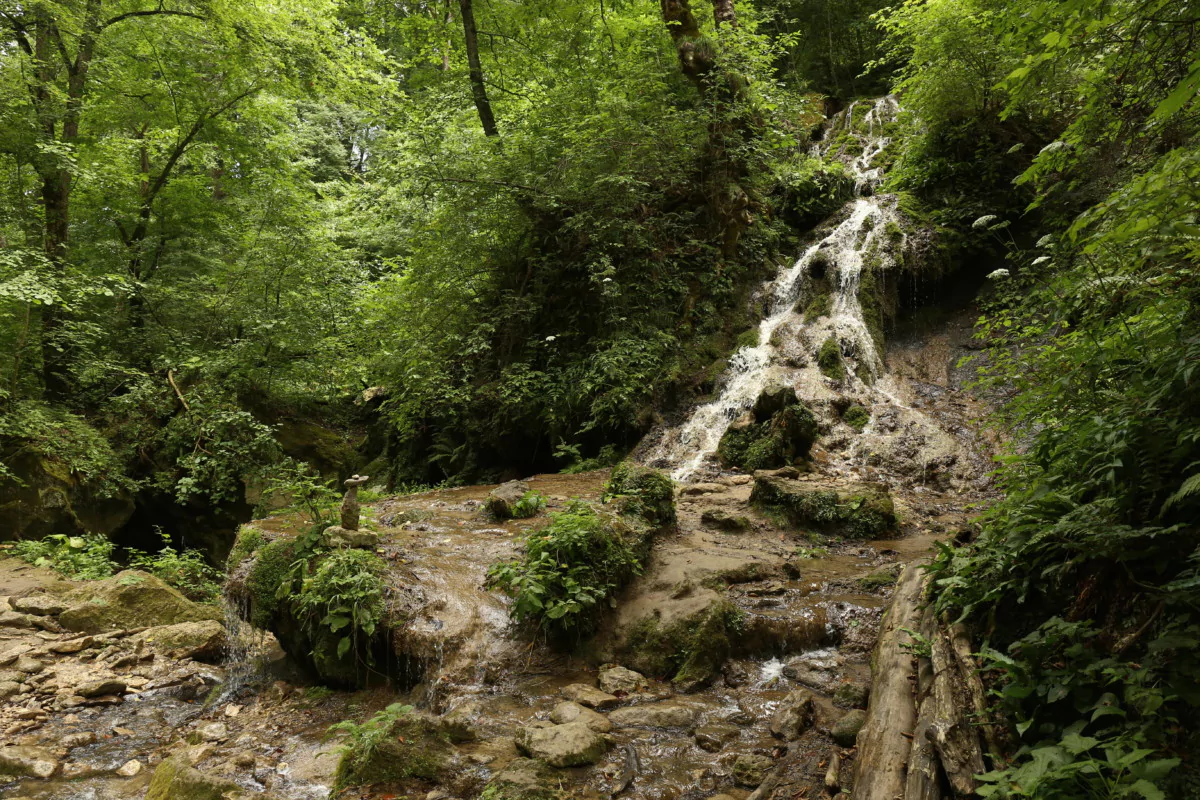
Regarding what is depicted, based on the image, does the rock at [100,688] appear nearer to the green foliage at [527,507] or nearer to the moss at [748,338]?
the green foliage at [527,507]

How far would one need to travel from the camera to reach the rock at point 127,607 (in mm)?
7363

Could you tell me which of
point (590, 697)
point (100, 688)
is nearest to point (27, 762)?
point (100, 688)

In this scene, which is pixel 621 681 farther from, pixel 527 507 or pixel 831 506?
pixel 831 506

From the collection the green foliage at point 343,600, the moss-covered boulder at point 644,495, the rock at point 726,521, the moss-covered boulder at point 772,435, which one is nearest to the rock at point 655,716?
the green foliage at point 343,600

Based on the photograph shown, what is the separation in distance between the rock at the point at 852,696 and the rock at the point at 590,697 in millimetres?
1602

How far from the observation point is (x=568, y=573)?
559cm

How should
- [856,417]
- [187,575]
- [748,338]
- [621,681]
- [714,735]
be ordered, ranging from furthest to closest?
[748,338] < [856,417] < [187,575] < [621,681] < [714,735]

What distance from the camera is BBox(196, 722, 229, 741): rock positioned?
197 inches

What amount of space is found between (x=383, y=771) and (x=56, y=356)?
12111mm

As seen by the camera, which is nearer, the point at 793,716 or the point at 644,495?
the point at 793,716

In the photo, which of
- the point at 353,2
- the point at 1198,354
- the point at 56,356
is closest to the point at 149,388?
the point at 56,356

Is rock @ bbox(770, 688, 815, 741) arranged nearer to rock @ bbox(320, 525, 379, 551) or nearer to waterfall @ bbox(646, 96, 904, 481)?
rock @ bbox(320, 525, 379, 551)

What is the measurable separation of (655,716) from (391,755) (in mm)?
1794

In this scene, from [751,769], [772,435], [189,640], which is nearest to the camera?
[751,769]
